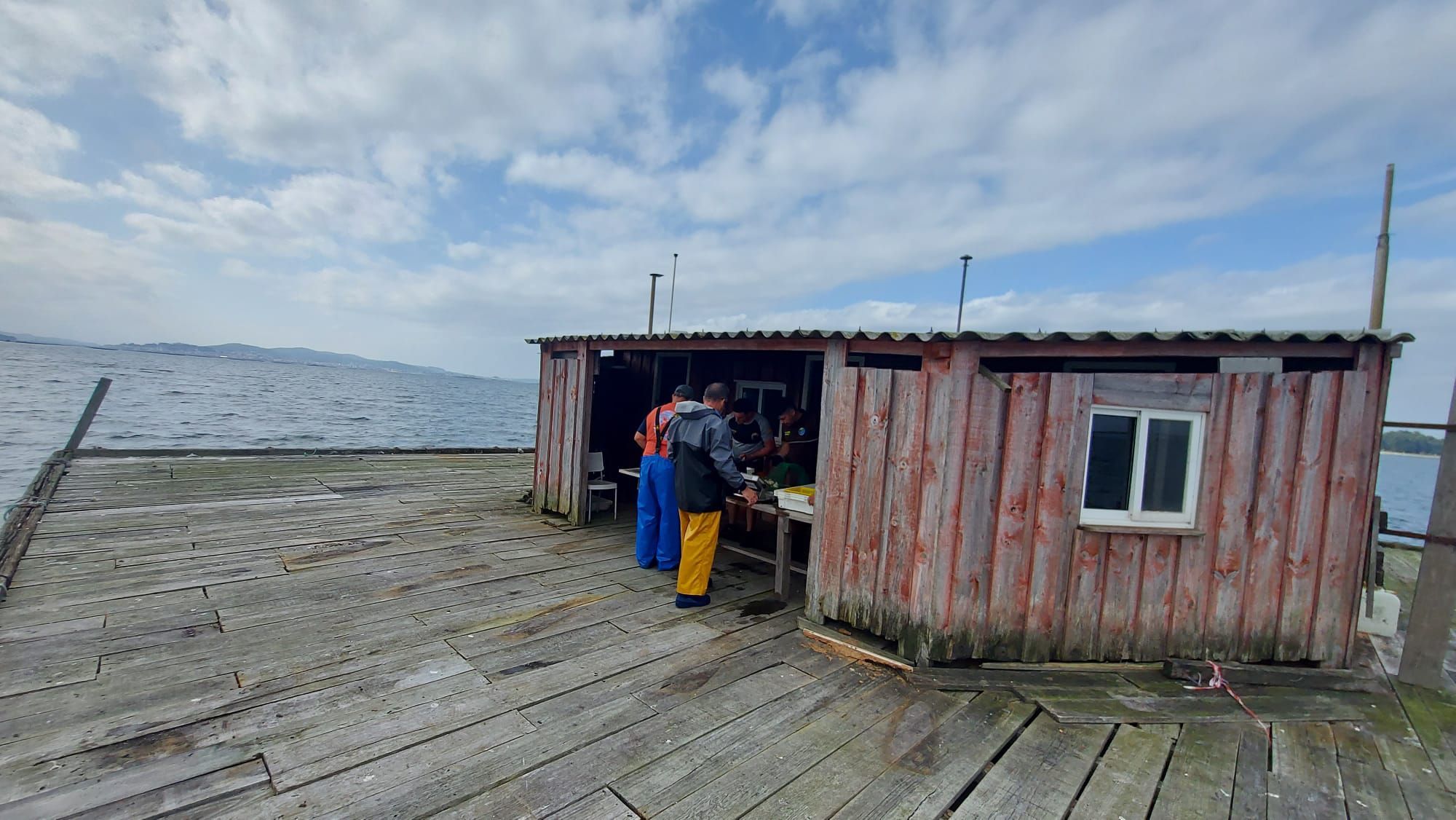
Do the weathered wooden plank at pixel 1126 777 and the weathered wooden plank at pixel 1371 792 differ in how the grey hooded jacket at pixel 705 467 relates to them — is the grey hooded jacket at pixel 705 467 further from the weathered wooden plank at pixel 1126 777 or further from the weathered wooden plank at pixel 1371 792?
the weathered wooden plank at pixel 1371 792

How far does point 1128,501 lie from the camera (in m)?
4.04

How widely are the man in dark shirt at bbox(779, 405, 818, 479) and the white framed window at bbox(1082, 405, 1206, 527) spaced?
126 inches

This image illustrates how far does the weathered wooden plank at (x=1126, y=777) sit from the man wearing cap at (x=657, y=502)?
367 centimetres

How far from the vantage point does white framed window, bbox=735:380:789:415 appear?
7.73 meters

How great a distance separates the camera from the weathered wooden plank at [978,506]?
396cm

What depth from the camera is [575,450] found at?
7.45m

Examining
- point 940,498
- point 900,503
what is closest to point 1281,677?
point 940,498

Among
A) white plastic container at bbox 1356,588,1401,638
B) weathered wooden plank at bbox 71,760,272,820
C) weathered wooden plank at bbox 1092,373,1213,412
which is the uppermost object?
weathered wooden plank at bbox 1092,373,1213,412

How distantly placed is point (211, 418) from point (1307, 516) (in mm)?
39171

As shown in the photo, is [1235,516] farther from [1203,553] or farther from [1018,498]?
[1018,498]

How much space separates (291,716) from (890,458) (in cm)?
380

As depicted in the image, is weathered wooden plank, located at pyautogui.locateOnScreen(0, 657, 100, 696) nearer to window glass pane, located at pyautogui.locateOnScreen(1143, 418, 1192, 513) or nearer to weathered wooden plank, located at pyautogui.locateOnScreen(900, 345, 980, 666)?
weathered wooden plank, located at pyautogui.locateOnScreen(900, 345, 980, 666)

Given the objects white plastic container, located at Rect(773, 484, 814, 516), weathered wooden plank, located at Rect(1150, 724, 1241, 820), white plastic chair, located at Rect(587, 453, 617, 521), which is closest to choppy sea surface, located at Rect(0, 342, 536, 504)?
white plastic chair, located at Rect(587, 453, 617, 521)

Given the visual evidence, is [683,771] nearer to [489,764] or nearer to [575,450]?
[489,764]
